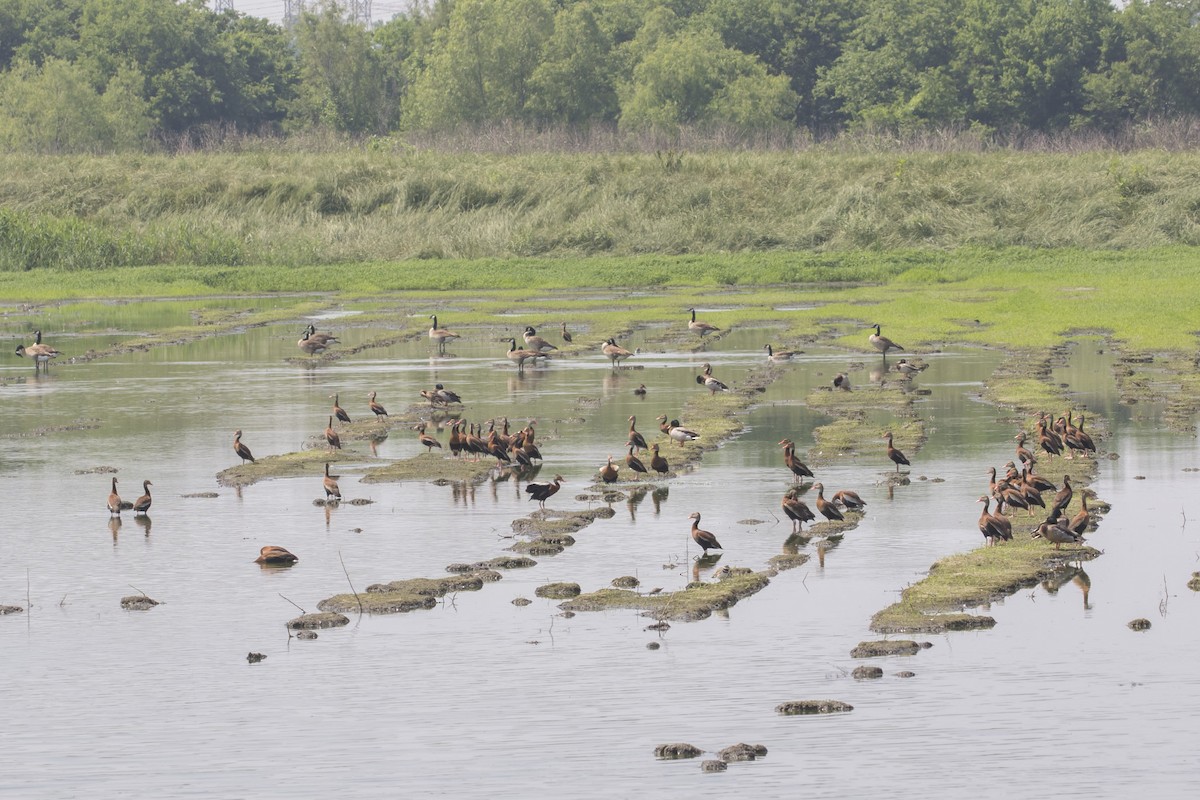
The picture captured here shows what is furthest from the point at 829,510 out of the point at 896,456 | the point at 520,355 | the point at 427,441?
the point at 520,355

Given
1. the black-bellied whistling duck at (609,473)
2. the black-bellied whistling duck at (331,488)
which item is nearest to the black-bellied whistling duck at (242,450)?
the black-bellied whistling duck at (331,488)

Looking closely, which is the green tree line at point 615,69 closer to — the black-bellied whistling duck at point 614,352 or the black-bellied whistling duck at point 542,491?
the black-bellied whistling duck at point 614,352

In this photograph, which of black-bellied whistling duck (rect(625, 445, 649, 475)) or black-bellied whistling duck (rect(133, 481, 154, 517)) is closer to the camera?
black-bellied whistling duck (rect(133, 481, 154, 517))

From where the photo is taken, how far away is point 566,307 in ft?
174

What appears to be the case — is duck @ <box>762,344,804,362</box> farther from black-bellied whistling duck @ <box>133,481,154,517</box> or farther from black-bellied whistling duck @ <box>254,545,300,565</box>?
black-bellied whistling duck @ <box>254,545,300,565</box>

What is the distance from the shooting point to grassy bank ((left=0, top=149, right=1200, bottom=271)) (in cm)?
6850

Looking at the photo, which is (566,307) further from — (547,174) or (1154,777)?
(1154,777)

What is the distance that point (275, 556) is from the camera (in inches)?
771

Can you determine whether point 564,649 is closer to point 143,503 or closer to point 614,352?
point 143,503

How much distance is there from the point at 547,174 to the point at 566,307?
24.2m

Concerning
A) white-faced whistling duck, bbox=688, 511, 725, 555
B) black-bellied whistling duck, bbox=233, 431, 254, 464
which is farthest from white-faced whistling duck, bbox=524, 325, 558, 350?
white-faced whistling duck, bbox=688, 511, 725, 555

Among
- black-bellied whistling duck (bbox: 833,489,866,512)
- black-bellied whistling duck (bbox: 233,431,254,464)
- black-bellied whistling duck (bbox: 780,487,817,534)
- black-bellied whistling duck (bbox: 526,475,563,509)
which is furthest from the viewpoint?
black-bellied whistling duck (bbox: 233,431,254,464)

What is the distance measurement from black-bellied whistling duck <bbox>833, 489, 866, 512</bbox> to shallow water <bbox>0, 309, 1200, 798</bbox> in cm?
40

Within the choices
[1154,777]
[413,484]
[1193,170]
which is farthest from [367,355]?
[1193,170]
